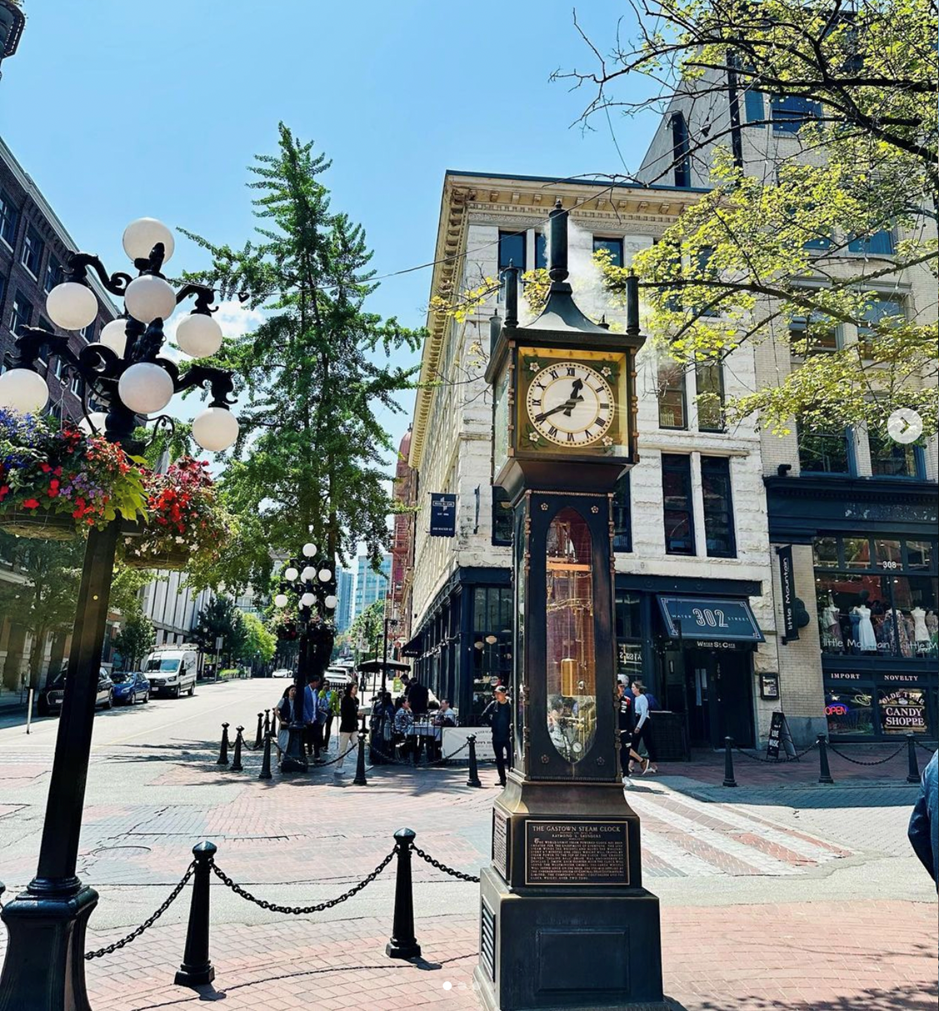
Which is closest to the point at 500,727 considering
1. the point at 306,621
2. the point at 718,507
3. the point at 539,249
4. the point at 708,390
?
the point at 306,621

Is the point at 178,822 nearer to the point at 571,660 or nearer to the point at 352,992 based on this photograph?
the point at 352,992

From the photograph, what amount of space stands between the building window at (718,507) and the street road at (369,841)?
7506 millimetres

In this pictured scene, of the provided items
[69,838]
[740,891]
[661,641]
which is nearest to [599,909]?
[69,838]

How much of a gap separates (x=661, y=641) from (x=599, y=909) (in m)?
17.7

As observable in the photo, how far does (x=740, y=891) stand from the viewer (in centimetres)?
758

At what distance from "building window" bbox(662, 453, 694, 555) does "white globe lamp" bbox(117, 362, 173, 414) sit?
18903mm

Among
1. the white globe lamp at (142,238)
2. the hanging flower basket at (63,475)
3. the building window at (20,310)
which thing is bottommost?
the hanging flower basket at (63,475)

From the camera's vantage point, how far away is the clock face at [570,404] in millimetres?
5355

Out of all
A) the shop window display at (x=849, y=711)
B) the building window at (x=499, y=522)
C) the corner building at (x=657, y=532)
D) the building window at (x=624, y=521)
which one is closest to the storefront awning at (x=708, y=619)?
the corner building at (x=657, y=532)

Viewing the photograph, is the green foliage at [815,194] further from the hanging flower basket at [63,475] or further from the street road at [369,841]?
the street road at [369,841]

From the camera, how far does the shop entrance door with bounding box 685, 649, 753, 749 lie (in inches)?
851

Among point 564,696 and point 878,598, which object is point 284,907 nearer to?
point 564,696

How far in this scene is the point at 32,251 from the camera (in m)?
38.3

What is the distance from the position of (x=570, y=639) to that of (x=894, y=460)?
853 inches
